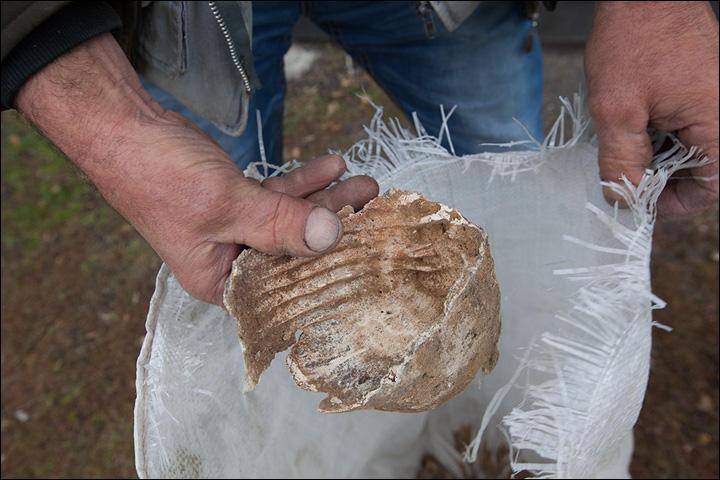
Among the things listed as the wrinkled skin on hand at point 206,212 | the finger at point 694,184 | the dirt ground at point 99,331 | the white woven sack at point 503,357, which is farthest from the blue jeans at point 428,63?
the dirt ground at point 99,331

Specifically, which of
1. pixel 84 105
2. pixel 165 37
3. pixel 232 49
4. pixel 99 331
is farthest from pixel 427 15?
pixel 99 331

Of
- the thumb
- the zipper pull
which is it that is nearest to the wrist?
the thumb

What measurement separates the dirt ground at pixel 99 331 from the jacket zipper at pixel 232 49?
4.17 feet

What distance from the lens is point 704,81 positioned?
1.01 m

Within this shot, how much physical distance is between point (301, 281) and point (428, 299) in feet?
0.77

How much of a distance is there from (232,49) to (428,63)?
58cm

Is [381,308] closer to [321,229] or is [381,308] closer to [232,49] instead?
[321,229]

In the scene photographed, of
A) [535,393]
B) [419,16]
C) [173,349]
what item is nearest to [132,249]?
[173,349]

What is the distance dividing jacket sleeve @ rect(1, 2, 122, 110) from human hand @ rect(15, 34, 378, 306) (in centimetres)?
2

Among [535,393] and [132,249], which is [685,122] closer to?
[535,393]

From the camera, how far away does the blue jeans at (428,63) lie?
4.50ft

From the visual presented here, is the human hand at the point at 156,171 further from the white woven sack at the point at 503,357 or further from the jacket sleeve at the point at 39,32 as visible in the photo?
the white woven sack at the point at 503,357

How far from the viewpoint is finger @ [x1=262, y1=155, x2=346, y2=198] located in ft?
3.35

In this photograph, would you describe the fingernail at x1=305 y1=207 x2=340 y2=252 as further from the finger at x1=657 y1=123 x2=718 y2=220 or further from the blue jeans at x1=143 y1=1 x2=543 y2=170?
the finger at x1=657 y1=123 x2=718 y2=220
